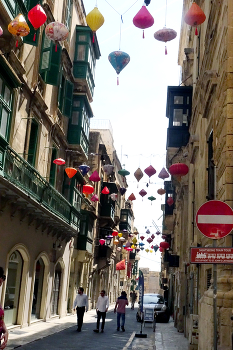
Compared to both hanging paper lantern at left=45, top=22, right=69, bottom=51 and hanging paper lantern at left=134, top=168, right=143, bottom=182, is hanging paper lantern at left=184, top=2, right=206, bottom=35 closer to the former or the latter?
hanging paper lantern at left=45, top=22, right=69, bottom=51

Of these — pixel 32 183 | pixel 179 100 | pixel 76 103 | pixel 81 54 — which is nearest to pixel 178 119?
pixel 179 100

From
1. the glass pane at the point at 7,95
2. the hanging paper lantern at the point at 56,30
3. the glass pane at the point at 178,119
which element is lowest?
the glass pane at the point at 7,95

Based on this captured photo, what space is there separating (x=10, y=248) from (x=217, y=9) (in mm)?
9360

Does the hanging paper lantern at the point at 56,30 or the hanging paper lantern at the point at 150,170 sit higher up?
the hanging paper lantern at the point at 56,30

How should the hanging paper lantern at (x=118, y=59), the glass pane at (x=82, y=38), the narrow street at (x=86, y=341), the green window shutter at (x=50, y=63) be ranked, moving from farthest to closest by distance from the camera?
the glass pane at (x=82, y=38)
the green window shutter at (x=50, y=63)
the hanging paper lantern at (x=118, y=59)
the narrow street at (x=86, y=341)

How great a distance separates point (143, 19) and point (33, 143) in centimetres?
842

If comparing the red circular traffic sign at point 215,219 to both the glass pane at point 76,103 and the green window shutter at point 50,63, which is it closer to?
the green window shutter at point 50,63

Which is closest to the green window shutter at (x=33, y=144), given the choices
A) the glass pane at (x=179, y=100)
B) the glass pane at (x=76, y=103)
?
the glass pane at (x=76, y=103)

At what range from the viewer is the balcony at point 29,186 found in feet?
42.6

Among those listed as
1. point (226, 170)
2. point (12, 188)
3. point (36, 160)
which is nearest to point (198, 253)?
point (226, 170)

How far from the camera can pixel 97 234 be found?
128 ft

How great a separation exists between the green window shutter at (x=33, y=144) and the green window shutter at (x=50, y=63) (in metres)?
1.80

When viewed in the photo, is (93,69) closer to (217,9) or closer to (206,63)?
(206,63)

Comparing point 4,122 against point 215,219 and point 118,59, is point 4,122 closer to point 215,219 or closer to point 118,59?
point 118,59
